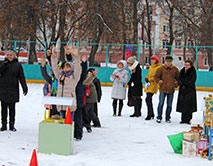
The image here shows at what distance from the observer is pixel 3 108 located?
8352 millimetres

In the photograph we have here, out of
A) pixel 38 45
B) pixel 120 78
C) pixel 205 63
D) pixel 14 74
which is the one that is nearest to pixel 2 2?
pixel 38 45

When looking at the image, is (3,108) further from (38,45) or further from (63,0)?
(63,0)

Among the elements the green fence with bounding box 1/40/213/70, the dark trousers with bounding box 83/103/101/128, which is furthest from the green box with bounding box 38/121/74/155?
the green fence with bounding box 1/40/213/70

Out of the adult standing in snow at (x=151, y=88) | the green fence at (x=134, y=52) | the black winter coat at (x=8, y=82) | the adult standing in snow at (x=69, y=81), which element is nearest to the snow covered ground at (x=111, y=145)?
the adult standing in snow at (x=151, y=88)

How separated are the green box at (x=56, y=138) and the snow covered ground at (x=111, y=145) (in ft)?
0.45

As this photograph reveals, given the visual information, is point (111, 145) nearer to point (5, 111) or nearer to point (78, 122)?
point (78, 122)

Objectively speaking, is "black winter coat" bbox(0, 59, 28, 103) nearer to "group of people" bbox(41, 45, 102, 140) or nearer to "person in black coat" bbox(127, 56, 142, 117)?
"group of people" bbox(41, 45, 102, 140)

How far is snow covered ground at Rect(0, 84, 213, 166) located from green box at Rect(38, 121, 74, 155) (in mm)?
138

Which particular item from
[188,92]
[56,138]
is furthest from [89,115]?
[188,92]

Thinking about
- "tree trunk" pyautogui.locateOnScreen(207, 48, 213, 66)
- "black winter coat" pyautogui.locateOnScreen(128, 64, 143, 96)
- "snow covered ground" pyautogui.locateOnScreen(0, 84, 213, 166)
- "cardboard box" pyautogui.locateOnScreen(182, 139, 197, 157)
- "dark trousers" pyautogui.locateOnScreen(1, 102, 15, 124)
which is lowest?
"snow covered ground" pyautogui.locateOnScreen(0, 84, 213, 166)

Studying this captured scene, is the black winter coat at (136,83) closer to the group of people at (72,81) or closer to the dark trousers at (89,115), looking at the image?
the dark trousers at (89,115)

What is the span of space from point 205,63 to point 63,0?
11.1 metres

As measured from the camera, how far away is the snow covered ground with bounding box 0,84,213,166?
6.23m

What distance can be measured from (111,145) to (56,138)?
1324mm
